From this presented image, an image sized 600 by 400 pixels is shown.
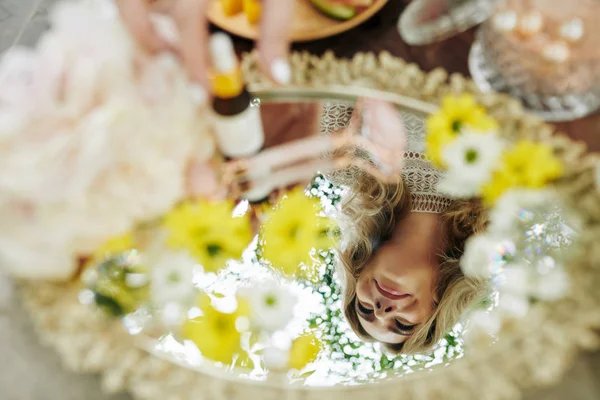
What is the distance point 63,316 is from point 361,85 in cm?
34

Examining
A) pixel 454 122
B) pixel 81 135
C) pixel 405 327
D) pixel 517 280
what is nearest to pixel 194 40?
pixel 81 135

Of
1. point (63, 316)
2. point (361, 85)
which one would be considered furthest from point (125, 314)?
point (361, 85)

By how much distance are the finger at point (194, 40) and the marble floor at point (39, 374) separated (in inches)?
9.8

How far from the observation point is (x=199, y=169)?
421 millimetres

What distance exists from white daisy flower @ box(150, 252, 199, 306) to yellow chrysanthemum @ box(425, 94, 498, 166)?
227 millimetres

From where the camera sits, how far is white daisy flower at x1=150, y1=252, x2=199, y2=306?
1.35 ft

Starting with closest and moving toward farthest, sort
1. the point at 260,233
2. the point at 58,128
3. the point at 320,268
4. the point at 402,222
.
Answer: the point at 58,128 < the point at 260,233 < the point at 320,268 < the point at 402,222

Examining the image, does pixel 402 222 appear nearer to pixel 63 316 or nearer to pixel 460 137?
pixel 460 137

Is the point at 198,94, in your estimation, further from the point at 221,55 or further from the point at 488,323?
the point at 488,323

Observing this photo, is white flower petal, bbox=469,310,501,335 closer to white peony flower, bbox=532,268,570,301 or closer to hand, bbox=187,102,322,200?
white peony flower, bbox=532,268,570,301

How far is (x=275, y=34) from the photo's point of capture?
0.45m

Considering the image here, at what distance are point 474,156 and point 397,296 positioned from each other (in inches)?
11.1

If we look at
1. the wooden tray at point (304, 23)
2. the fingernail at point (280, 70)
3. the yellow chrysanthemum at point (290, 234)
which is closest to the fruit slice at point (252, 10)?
the wooden tray at point (304, 23)

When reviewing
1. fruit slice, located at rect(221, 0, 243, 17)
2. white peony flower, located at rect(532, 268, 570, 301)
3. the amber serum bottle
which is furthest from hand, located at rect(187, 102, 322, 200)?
white peony flower, located at rect(532, 268, 570, 301)
